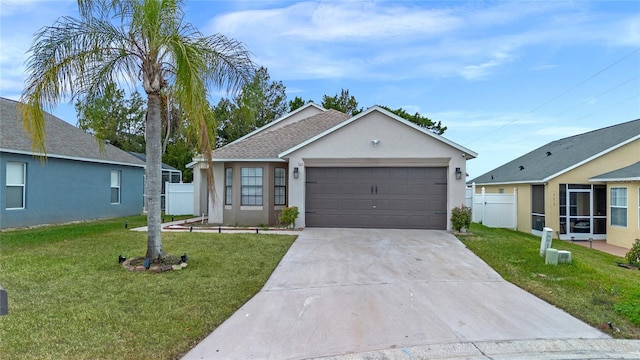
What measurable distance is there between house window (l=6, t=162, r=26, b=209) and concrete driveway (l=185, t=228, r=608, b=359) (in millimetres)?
11090

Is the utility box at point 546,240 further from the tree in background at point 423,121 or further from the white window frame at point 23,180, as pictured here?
the tree in background at point 423,121

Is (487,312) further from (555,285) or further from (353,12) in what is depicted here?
(353,12)

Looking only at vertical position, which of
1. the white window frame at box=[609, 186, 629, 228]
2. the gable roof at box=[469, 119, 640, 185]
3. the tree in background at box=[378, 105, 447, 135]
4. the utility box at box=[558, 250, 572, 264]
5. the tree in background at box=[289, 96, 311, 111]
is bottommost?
the utility box at box=[558, 250, 572, 264]

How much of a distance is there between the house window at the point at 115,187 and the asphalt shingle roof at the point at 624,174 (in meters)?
21.2

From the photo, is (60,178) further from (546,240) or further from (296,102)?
(296,102)

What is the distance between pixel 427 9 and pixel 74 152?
14829 mm

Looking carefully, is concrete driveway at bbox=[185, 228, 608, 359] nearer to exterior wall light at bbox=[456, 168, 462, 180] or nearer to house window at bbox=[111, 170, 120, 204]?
exterior wall light at bbox=[456, 168, 462, 180]

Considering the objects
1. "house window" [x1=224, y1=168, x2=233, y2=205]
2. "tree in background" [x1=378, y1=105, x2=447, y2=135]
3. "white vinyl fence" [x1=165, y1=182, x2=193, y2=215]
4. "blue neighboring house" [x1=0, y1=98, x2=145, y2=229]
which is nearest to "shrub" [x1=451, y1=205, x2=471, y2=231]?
"house window" [x1=224, y1=168, x2=233, y2=205]

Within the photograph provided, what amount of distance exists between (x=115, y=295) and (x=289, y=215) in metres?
7.68

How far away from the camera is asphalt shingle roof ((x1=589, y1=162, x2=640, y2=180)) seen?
509 inches

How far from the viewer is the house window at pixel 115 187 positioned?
1820cm

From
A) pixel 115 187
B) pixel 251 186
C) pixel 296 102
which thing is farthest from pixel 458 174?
pixel 296 102

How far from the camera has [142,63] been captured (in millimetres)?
7699

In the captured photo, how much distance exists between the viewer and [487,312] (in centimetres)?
538
